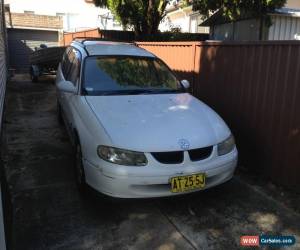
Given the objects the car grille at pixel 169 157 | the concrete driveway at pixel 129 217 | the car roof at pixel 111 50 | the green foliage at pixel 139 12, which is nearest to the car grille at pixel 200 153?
the car grille at pixel 169 157

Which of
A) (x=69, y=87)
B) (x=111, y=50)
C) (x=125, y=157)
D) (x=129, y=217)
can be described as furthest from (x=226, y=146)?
(x=111, y=50)

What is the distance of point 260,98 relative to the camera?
4422mm

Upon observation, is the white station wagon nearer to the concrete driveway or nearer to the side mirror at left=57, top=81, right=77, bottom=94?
the side mirror at left=57, top=81, right=77, bottom=94

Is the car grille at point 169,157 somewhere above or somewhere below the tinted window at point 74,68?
below

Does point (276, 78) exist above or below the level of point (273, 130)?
above

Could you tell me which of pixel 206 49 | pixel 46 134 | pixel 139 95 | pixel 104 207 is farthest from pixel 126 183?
pixel 46 134

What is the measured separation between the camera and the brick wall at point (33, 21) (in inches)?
886

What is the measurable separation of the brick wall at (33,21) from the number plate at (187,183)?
72.3 ft

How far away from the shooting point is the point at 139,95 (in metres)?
4.28

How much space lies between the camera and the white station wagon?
10.5ft

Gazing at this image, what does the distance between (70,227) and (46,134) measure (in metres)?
3.29

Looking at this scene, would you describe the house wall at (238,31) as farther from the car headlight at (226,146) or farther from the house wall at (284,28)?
the car headlight at (226,146)

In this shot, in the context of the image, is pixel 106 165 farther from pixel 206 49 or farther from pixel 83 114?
pixel 206 49

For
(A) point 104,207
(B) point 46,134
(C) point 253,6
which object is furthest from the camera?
(C) point 253,6
